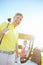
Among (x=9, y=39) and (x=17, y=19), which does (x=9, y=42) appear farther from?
(x=17, y=19)

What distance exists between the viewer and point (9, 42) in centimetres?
164

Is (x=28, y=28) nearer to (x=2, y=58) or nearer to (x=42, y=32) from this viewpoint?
(x=42, y=32)

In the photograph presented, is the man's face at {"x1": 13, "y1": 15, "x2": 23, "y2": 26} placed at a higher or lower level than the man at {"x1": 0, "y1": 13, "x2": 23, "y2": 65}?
higher

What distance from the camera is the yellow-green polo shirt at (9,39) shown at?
1.62 meters

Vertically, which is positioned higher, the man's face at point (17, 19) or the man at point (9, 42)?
the man's face at point (17, 19)

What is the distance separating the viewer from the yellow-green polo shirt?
1623mm

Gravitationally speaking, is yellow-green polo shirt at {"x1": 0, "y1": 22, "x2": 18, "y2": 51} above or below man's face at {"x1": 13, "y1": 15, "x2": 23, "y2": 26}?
below

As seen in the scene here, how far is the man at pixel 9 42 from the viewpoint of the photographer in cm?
162

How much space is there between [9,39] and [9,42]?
3 centimetres

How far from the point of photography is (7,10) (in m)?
1.79

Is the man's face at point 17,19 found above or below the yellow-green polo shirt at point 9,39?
above

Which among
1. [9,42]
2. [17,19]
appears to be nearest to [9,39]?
[9,42]

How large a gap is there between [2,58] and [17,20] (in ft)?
1.52

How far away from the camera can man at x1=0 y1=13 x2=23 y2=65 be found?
1616mm
